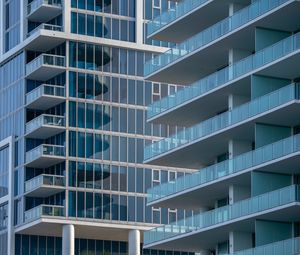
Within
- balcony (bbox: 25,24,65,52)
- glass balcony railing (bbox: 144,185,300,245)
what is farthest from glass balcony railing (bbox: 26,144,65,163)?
glass balcony railing (bbox: 144,185,300,245)

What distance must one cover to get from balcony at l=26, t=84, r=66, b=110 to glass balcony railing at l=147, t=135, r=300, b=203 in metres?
23.4

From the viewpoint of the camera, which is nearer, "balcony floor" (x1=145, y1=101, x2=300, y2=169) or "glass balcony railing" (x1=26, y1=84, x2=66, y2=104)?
"balcony floor" (x1=145, y1=101, x2=300, y2=169)

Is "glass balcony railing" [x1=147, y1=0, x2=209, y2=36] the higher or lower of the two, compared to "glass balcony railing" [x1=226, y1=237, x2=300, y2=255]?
higher

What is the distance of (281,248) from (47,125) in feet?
126

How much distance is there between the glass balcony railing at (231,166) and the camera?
6838 centimetres

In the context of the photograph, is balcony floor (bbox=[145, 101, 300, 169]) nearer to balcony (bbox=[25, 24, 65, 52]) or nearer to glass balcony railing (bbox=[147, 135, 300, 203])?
glass balcony railing (bbox=[147, 135, 300, 203])

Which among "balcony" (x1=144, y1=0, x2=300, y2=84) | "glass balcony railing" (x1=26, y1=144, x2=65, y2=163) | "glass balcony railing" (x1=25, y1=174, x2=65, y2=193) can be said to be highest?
"balcony" (x1=144, y1=0, x2=300, y2=84)

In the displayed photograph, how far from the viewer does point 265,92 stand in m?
71.6

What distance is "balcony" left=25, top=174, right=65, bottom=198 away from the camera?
338ft

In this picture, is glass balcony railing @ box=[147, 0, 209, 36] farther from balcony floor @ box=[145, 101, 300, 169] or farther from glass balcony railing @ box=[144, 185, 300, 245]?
glass balcony railing @ box=[144, 185, 300, 245]

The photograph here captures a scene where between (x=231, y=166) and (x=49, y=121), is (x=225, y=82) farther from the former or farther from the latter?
(x=49, y=121)

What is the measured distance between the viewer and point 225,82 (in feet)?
245

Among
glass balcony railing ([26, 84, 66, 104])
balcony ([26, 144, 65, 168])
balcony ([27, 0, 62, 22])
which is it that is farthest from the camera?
balcony ([27, 0, 62, 22])

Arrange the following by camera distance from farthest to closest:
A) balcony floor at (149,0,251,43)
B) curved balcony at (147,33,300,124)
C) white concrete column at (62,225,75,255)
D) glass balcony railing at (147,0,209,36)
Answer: white concrete column at (62,225,75,255)
glass balcony railing at (147,0,209,36)
balcony floor at (149,0,251,43)
curved balcony at (147,33,300,124)
